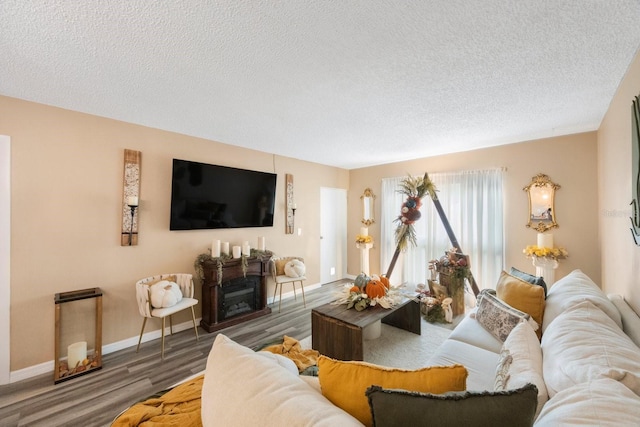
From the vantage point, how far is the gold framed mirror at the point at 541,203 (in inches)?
127

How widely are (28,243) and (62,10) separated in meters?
2.13

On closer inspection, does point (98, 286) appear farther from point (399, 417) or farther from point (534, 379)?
point (534, 379)

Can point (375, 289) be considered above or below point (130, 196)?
below

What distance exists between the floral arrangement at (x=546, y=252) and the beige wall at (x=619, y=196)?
0.38m

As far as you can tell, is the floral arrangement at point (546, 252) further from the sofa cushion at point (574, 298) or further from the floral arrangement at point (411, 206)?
the floral arrangement at point (411, 206)

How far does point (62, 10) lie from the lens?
127cm

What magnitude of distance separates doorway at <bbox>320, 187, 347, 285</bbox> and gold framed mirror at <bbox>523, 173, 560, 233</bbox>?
3202mm

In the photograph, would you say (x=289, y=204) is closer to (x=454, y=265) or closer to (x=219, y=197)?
(x=219, y=197)

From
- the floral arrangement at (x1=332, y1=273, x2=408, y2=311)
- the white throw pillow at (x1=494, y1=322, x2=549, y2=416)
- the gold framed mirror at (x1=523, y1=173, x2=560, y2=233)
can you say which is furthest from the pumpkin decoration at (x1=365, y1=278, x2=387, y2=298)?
the gold framed mirror at (x1=523, y1=173, x2=560, y2=233)

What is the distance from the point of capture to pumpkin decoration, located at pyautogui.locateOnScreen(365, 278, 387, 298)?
2.56 meters

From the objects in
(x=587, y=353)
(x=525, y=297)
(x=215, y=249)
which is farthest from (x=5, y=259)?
(x=525, y=297)

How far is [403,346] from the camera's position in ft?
8.82

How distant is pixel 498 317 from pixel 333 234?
3.64 meters

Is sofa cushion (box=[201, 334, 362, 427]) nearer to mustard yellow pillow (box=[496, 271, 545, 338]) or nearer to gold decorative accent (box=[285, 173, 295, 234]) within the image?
mustard yellow pillow (box=[496, 271, 545, 338])
